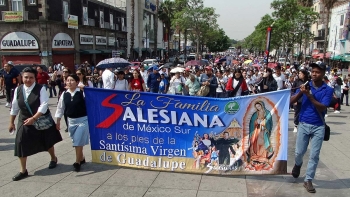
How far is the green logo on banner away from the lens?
4844mm

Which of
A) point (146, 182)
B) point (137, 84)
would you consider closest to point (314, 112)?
point (146, 182)

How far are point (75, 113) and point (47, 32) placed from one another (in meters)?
25.4

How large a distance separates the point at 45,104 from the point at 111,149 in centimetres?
127

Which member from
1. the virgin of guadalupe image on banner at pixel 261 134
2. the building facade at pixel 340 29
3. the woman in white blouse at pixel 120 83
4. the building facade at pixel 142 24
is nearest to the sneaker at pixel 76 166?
the virgin of guadalupe image on banner at pixel 261 134

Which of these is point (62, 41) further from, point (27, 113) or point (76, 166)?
point (76, 166)

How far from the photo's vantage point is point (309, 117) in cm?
447

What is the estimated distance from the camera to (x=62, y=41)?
3005 centimetres

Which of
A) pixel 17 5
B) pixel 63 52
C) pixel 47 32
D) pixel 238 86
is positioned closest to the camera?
pixel 238 86

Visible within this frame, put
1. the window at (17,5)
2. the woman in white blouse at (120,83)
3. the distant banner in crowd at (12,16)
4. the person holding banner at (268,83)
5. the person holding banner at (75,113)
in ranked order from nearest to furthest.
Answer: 1. the person holding banner at (75,113)
2. the person holding banner at (268,83)
3. the woman in white blouse at (120,83)
4. the distant banner in crowd at (12,16)
5. the window at (17,5)

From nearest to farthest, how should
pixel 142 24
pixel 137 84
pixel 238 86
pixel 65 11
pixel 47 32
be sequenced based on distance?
1. pixel 238 86
2. pixel 137 84
3. pixel 47 32
4. pixel 65 11
5. pixel 142 24

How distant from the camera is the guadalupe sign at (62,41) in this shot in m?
29.0

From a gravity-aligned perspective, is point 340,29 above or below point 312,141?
above

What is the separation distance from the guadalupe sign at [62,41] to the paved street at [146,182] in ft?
82.7

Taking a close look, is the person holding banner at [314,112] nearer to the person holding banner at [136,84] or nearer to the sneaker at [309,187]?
the sneaker at [309,187]
